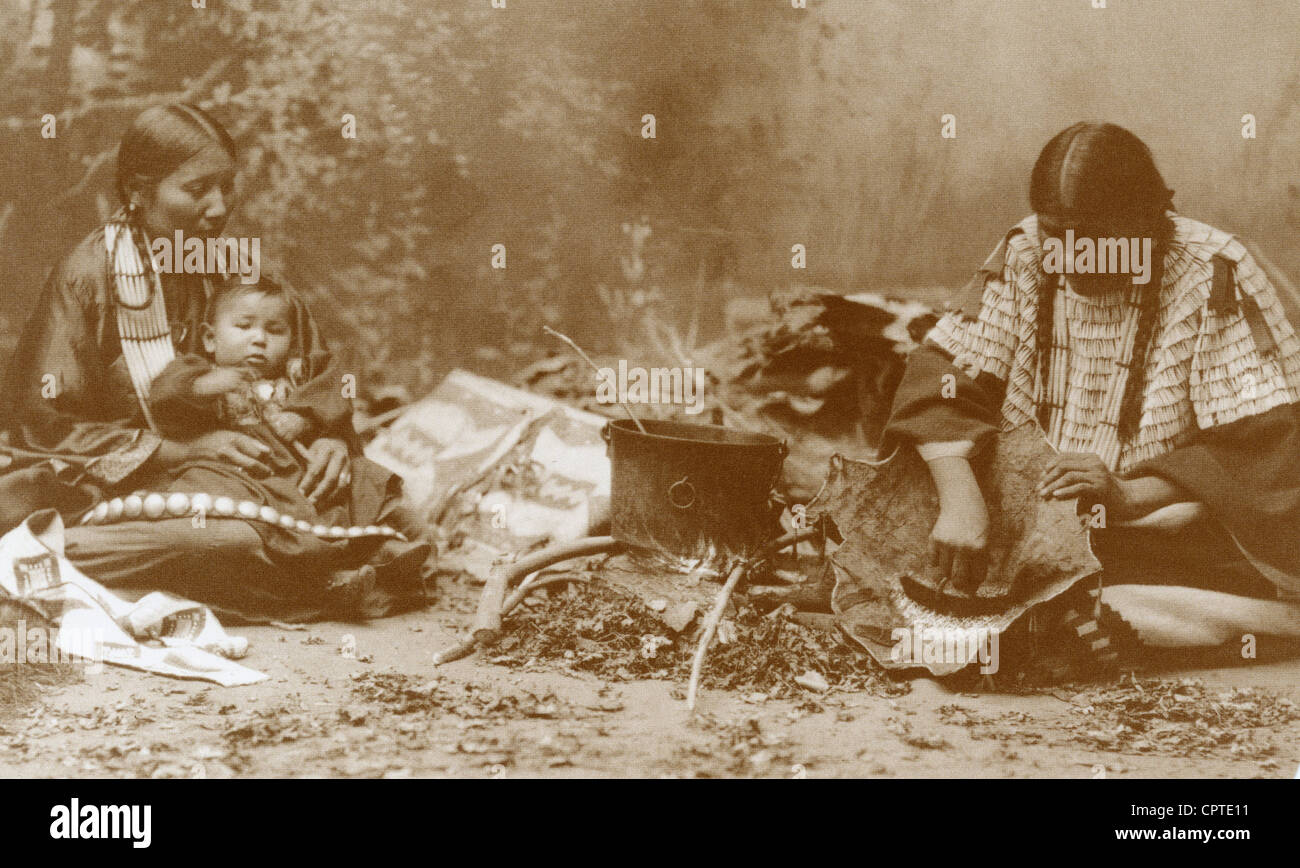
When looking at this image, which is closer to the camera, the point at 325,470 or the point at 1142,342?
the point at 1142,342

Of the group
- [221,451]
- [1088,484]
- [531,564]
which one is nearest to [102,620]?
[221,451]

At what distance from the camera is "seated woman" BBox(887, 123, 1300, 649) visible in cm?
538

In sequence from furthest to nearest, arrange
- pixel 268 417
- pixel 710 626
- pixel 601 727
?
pixel 268 417
pixel 710 626
pixel 601 727

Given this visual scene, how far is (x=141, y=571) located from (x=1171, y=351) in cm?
385

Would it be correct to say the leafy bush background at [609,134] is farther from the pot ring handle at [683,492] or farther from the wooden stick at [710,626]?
the wooden stick at [710,626]

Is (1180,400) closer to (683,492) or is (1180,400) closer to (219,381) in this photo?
(683,492)

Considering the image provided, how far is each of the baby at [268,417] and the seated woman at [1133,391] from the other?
6.86 feet

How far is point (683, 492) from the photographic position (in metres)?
5.48

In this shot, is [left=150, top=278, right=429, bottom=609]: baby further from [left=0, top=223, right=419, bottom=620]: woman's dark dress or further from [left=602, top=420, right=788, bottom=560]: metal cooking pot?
[left=602, top=420, right=788, bottom=560]: metal cooking pot

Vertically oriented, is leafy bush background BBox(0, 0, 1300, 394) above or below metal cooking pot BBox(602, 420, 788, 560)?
above

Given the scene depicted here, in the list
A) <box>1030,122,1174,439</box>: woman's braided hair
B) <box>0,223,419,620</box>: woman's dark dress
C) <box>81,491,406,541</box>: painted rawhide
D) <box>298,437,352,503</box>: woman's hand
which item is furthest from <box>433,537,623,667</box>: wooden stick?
<box>1030,122,1174,439</box>: woman's braided hair

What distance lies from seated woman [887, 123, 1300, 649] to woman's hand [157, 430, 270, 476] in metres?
2.43

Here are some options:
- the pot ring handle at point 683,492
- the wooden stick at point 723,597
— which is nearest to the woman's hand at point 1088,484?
the wooden stick at point 723,597

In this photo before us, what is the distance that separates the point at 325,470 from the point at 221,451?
0.40m
